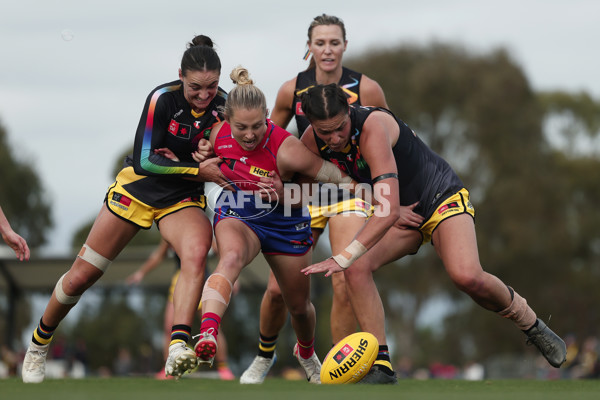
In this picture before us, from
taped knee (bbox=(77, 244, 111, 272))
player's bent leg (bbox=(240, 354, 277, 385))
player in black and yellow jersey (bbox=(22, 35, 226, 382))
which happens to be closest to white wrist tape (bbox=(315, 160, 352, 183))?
player in black and yellow jersey (bbox=(22, 35, 226, 382))

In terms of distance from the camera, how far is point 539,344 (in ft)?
25.0

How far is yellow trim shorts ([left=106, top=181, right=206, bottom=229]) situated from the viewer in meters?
7.24

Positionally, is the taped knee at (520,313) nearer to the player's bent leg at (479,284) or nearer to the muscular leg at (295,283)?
the player's bent leg at (479,284)

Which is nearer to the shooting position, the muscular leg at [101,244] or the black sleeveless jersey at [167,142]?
the black sleeveless jersey at [167,142]

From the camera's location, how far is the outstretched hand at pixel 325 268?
20.9 feet

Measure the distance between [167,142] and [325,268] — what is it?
1.79m

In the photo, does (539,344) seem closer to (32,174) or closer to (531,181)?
(531,181)

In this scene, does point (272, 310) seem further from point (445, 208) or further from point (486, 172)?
point (486, 172)

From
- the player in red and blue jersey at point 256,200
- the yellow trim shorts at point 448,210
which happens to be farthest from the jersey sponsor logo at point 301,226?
the yellow trim shorts at point 448,210

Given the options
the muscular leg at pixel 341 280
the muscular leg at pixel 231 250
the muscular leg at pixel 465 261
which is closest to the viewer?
the muscular leg at pixel 231 250

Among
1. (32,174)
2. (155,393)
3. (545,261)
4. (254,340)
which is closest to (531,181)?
(545,261)

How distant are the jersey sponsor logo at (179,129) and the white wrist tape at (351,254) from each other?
5.28 feet

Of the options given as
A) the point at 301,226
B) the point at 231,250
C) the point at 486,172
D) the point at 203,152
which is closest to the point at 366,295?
the point at 301,226

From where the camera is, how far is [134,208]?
725 cm
